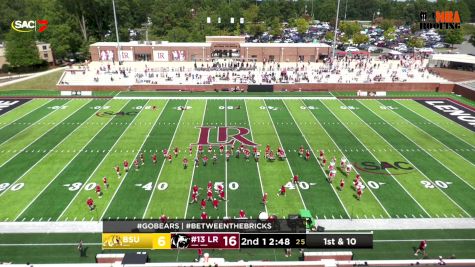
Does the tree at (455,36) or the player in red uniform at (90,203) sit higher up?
the tree at (455,36)

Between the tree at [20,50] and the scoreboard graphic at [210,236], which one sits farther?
the tree at [20,50]

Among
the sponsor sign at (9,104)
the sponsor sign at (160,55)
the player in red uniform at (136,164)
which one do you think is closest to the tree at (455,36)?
the sponsor sign at (160,55)

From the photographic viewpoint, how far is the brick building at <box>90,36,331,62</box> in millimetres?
68750

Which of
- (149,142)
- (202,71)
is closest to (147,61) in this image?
(202,71)

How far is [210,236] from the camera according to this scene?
17016mm

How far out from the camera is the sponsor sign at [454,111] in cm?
3912

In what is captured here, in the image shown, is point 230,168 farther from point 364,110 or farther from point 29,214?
point 364,110

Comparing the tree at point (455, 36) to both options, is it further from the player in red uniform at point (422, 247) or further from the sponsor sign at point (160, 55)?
the player in red uniform at point (422, 247)

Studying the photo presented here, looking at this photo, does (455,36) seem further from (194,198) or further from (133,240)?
(133,240)

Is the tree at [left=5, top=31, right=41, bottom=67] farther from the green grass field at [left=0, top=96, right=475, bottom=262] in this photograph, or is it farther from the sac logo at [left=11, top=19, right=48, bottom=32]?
the green grass field at [left=0, top=96, right=475, bottom=262]

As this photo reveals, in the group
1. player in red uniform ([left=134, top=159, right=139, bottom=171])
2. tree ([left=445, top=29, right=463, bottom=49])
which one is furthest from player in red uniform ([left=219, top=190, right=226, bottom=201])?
tree ([left=445, top=29, right=463, bottom=49])

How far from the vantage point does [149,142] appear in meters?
33.4

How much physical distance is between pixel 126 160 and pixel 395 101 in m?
36.0

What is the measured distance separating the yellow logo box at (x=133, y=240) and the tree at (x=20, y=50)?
189ft
